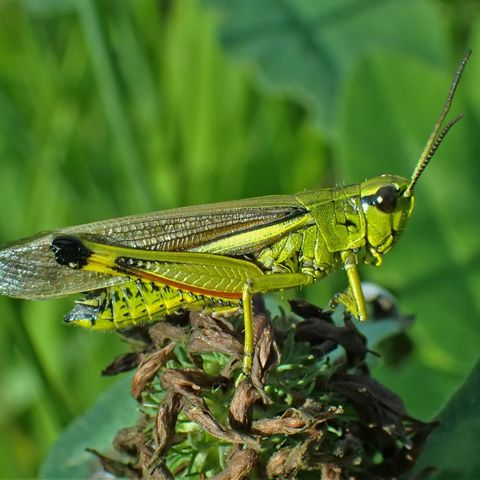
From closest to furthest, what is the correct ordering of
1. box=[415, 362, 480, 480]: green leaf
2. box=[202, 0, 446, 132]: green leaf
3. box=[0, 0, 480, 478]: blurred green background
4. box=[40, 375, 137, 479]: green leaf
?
1. box=[415, 362, 480, 480]: green leaf
2. box=[40, 375, 137, 479]: green leaf
3. box=[0, 0, 480, 478]: blurred green background
4. box=[202, 0, 446, 132]: green leaf

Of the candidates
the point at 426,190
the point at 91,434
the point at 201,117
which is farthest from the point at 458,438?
the point at 201,117

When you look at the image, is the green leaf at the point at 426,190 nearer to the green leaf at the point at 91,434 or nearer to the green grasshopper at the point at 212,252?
the green grasshopper at the point at 212,252

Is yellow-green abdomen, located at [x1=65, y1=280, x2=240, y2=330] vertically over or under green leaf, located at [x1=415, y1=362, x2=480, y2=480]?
Result: over

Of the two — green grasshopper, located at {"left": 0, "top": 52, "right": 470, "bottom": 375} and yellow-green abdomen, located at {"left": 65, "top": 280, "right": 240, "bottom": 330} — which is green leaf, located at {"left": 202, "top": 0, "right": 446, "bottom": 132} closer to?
green grasshopper, located at {"left": 0, "top": 52, "right": 470, "bottom": 375}

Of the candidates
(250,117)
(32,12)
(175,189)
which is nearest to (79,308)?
(175,189)

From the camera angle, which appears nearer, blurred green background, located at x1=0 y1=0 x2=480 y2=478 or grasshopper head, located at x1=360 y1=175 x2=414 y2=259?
grasshopper head, located at x1=360 y1=175 x2=414 y2=259

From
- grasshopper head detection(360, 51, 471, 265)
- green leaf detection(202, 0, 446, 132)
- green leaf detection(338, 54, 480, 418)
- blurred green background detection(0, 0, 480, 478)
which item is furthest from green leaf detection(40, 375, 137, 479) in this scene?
green leaf detection(202, 0, 446, 132)

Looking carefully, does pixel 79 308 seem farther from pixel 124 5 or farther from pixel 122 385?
pixel 124 5
